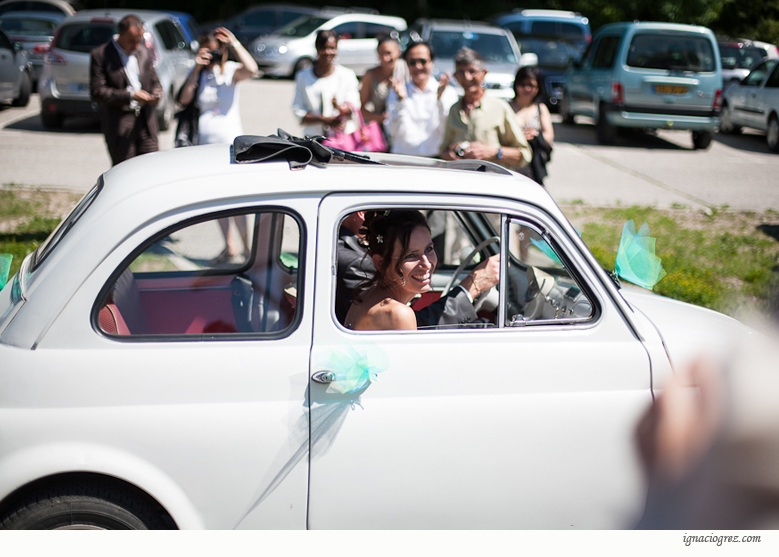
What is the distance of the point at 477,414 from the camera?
7.67 feet

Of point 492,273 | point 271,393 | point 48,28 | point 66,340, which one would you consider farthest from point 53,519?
point 48,28

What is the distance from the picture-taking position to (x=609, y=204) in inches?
349

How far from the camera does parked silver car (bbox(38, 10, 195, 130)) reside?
11312 mm

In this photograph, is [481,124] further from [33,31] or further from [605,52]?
[33,31]

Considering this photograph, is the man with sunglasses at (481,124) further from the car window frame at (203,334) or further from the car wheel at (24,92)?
the car wheel at (24,92)

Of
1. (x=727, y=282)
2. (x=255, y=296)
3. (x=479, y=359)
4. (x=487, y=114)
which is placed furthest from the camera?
(x=727, y=282)

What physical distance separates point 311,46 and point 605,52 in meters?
9.51

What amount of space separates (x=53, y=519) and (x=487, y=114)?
3.96m

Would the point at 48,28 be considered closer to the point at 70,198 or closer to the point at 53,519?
the point at 70,198

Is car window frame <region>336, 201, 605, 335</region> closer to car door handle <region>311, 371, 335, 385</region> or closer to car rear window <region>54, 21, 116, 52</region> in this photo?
car door handle <region>311, 371, 335, 385</region>

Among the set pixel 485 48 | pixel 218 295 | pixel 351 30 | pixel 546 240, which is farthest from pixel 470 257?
pixel 351 30

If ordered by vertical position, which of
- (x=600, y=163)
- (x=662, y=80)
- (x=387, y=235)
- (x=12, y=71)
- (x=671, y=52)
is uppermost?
Result: (x=387, y=235)

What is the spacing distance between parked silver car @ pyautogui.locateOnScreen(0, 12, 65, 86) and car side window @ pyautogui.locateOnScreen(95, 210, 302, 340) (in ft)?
48.0

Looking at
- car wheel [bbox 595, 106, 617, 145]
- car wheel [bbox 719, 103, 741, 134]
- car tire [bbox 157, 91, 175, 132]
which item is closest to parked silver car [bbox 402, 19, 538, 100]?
car wheel [bbox 595, 106, 617, 145]
